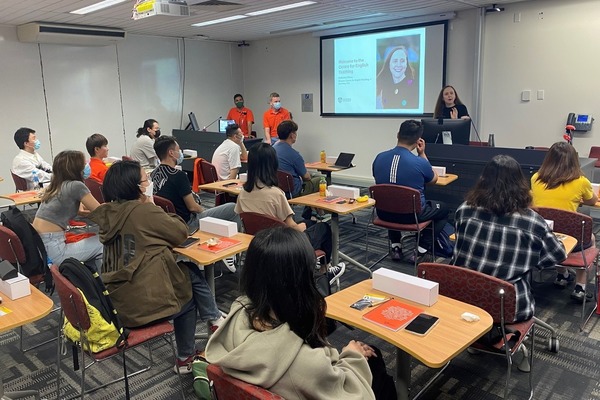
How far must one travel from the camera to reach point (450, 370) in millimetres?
2771

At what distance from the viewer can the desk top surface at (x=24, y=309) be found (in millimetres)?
1977

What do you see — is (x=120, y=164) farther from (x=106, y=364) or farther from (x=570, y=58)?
(x=570, y=58)

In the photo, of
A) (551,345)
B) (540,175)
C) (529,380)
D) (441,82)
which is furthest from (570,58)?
(529,380)

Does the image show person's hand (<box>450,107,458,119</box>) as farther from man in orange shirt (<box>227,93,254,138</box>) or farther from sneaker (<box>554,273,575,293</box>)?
man in orange shirt (<box>227,93,254,138</box>)

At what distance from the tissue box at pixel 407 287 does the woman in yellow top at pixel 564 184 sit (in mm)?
1759

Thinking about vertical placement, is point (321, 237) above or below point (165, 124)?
below

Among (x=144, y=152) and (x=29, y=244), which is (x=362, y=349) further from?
(x=144, y=152)

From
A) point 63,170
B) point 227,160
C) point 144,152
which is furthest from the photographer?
point 144,152

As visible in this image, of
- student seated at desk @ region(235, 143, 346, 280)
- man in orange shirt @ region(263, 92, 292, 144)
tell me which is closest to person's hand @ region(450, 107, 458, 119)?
student seated at desk @ region(235, 143, 346, 280)

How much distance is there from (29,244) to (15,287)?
38.9 inches

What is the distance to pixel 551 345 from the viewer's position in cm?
294

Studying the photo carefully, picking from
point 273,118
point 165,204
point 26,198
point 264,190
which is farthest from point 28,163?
point 273,118

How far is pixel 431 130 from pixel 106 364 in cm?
381

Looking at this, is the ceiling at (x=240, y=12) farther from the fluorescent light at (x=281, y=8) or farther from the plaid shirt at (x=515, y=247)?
the plaid shirt at (x=515, y=247)
